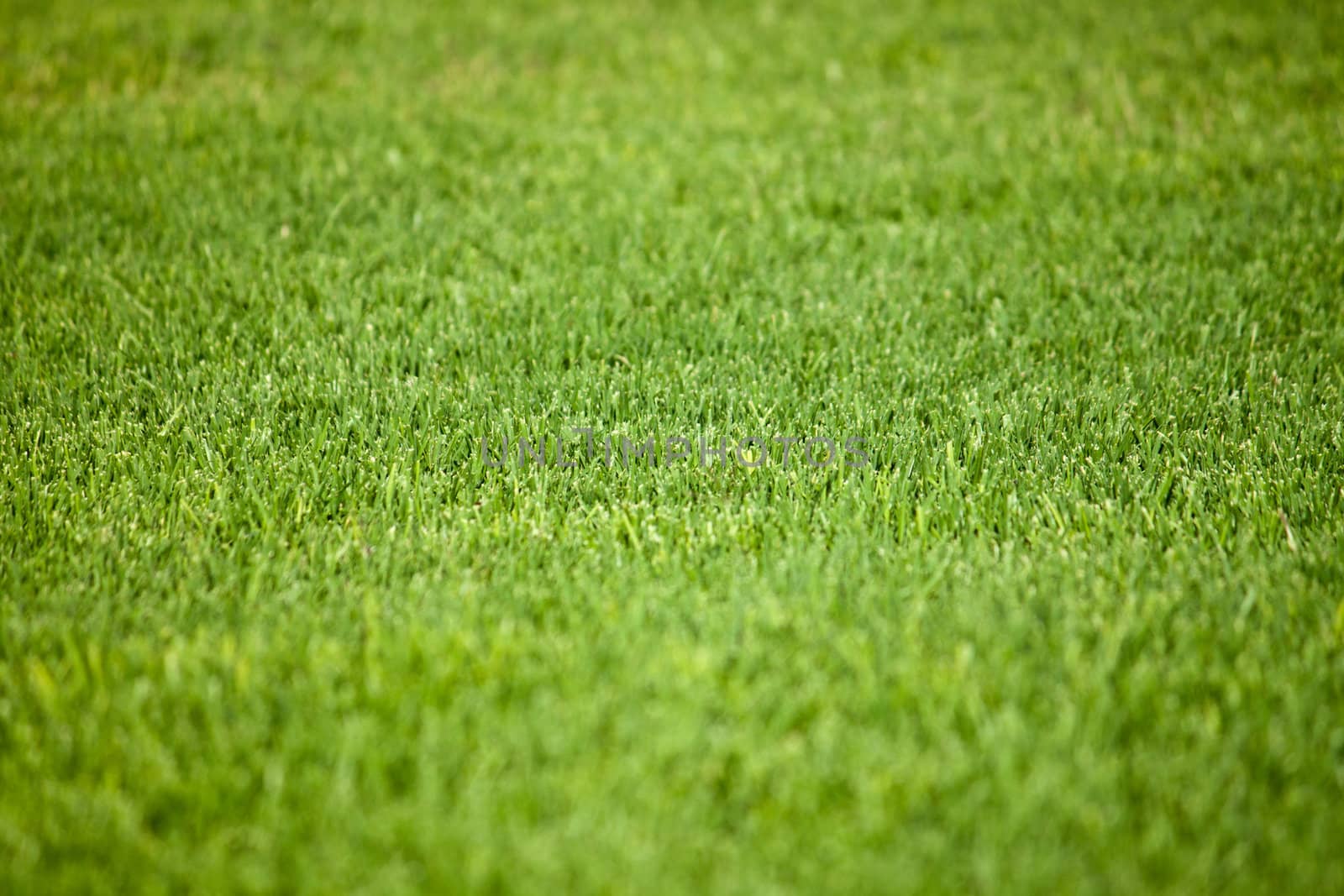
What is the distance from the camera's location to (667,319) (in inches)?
171

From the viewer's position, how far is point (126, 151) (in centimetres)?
562

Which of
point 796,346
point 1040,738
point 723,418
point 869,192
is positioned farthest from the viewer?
point 869,192

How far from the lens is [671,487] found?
3.37 metres

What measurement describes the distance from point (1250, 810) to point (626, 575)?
1670mm

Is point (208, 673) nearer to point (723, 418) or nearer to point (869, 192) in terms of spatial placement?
point (723, 418)

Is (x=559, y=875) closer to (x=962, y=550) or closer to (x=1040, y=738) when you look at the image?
(x=1040, y=738)

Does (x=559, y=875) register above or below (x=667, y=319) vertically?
below

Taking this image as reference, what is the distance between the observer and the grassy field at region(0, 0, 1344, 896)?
83.7 inches

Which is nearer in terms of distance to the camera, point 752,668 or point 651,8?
point 752,668

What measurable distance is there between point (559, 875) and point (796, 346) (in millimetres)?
2635

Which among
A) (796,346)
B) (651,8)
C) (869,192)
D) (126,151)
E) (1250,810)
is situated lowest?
(1250,810)

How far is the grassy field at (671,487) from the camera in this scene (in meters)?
2.13

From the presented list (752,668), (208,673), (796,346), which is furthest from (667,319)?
(208,673)

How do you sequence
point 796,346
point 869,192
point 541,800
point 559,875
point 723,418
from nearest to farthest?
1. point 559,875
2. point 541,800
3. point 723,418
4. point 796,346
5. point 869,192
